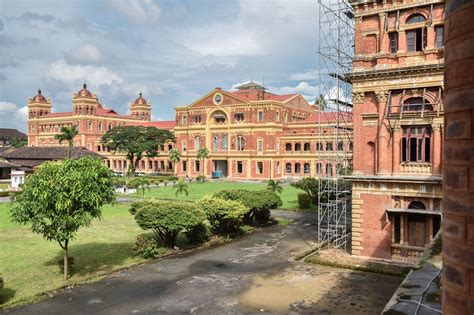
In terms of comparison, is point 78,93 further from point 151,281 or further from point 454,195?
point 454,195

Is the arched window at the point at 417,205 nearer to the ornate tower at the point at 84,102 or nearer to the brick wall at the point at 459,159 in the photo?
the brick wall at the point at 459,159

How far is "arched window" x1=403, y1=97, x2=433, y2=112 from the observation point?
1947 cm

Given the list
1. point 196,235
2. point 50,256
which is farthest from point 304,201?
point 50,256

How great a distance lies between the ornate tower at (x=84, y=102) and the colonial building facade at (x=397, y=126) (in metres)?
86.4

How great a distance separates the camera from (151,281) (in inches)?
698

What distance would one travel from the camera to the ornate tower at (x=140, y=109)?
11289cm

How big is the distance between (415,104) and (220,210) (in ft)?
39.9

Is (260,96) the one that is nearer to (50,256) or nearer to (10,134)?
(50,256)

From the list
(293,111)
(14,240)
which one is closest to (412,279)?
(14,240)

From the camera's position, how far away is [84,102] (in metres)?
97.0

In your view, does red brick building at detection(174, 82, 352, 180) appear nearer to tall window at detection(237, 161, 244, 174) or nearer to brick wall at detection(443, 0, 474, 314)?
tall window at detection(237, 161, 244, 174)

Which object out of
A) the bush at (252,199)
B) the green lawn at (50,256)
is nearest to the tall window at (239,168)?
the bush at (252,199)

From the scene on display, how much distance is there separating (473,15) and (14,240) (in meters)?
26.6

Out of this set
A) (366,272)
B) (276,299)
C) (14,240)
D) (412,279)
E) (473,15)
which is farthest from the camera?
(14,240)
